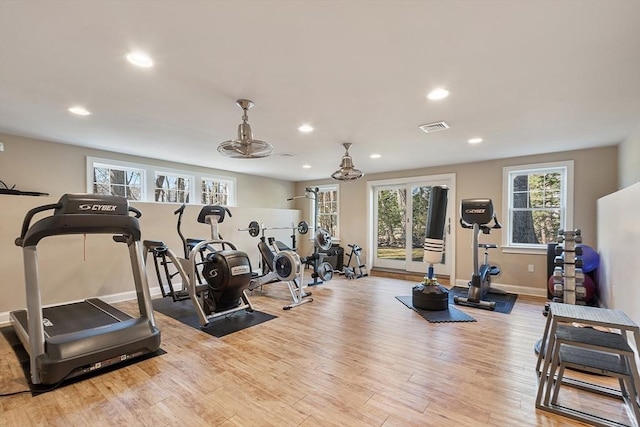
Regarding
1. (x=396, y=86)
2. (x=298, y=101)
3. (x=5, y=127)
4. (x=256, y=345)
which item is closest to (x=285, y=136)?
(x=298, y=101)

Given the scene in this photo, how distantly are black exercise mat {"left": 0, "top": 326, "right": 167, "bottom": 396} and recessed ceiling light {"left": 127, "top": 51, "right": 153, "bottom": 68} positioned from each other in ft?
8.15

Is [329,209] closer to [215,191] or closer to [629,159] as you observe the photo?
[215,191]

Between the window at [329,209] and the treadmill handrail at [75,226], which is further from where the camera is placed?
the window at [329,209]

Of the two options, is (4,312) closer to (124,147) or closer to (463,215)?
(124,147)

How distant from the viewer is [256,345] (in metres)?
2.99

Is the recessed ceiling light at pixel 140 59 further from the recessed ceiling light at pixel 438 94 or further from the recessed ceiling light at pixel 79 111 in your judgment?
the recessed ceiling light at pixel 438 94

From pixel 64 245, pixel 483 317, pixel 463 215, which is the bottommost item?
pixel 483 317

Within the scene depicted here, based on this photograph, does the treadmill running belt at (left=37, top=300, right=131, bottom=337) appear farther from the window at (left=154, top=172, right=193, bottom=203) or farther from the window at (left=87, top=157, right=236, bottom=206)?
the window at (left=154, top=172, right=193, bottom=203)

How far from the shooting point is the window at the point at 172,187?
5.71 meters

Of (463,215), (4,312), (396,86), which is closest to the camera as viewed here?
(396,86)

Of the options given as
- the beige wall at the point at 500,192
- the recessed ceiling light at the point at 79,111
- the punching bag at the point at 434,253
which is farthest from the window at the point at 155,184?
the punching bag at the point at 434,253

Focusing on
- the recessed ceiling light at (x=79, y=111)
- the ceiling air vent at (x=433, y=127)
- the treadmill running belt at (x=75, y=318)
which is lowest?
the treadmill running belt at (x=75, y=318)

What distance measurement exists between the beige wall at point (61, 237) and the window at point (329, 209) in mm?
3499

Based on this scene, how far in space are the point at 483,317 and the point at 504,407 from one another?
2.09m
